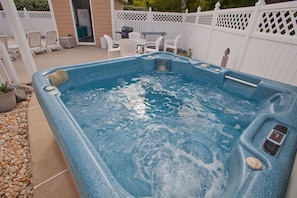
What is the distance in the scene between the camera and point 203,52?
16.1ft

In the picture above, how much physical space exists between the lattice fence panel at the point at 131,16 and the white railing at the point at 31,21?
5.17 m

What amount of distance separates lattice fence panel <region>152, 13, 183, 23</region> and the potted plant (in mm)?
6396

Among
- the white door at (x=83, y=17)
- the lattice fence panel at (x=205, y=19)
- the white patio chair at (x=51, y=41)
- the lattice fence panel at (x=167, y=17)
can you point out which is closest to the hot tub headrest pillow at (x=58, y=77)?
the white patio chair at (x=51, y=41)

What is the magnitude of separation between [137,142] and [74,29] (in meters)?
7.43

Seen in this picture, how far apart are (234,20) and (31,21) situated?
11.3 meters

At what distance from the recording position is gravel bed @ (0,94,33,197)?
3.97ft

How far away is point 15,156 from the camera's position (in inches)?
58.4

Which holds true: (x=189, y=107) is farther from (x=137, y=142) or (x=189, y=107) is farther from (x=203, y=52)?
(x=203, y=52)

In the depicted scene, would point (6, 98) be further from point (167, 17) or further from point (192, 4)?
point (192, 4)

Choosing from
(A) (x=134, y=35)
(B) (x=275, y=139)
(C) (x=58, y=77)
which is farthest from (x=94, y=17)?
(B) (x=275, y=139)

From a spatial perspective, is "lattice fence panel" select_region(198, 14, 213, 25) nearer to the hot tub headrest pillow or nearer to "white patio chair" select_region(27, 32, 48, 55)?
the hot tub headrest pillow

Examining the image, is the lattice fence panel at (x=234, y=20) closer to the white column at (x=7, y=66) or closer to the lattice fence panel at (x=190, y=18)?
the lattice fence panel at (x=190, y=18)

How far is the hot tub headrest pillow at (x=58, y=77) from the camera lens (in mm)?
2236

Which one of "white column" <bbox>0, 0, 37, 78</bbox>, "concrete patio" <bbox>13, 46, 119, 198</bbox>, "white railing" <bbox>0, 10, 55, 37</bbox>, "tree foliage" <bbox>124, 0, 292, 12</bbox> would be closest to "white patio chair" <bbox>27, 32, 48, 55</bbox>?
"white column" <bbox>0, 0, 37, 78</bbox>
